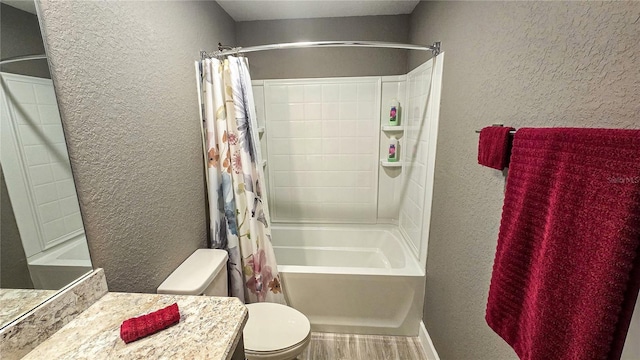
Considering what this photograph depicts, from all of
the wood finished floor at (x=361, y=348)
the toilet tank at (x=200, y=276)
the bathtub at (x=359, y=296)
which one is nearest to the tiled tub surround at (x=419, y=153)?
the bathtub at (x=359, y=296)

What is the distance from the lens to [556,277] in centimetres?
56

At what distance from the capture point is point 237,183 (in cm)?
157

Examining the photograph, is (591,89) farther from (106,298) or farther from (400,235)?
(400,235)

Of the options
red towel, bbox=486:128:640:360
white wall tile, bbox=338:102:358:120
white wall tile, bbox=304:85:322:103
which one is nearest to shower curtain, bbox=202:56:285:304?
white wall tile, bbox=304:85:322:103

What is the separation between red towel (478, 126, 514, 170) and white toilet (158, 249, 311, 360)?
1.13 m

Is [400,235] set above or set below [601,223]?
below

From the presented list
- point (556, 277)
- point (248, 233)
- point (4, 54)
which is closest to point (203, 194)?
point (248, 233)

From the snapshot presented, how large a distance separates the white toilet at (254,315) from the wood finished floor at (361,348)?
0.50 m

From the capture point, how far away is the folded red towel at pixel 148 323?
0.69 metres

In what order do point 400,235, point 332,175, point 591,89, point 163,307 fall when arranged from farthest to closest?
point 332,175, point 400,235, point 163,307, point 591,89

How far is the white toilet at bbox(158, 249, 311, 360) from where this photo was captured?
119cm

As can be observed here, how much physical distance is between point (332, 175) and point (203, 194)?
1221 mm

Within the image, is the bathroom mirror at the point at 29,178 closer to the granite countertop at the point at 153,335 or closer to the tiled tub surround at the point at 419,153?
the granite countertop at the point at 153,335

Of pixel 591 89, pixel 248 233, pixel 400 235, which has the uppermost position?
pixel 591 89
